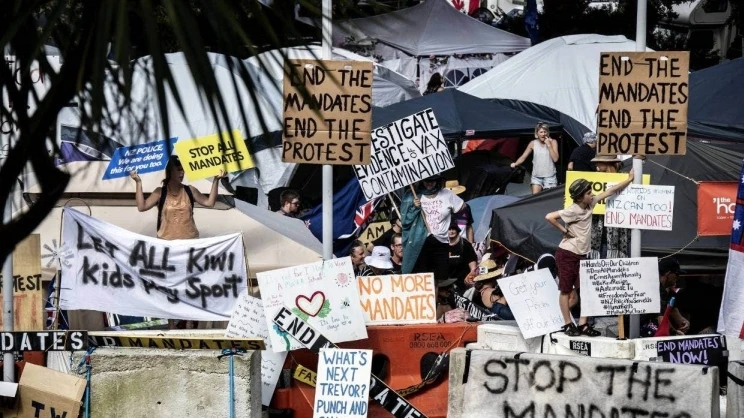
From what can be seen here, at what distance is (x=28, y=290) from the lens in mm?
10898

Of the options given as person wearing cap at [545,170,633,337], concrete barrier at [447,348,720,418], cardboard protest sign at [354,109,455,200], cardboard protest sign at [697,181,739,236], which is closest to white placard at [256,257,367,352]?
concrete barrier at [447,348,720,418]

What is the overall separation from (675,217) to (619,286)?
3.67 metres

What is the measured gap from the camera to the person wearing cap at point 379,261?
1407cm

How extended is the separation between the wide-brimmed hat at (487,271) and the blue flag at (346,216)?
119 inches

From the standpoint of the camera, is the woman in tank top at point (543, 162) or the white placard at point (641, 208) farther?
the woman in tank top at point (543, 162)

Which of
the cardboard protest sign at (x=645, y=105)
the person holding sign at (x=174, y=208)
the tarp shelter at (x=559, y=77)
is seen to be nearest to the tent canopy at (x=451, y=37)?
the tarp shelter at (x=559, y=77)

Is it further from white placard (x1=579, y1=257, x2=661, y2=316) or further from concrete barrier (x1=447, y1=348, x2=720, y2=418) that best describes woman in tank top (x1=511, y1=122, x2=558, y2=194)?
concrete barrier (x1=447, y1=348, x2=720, y2=418)

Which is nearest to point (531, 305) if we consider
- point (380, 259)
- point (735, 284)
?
point (735, 284)

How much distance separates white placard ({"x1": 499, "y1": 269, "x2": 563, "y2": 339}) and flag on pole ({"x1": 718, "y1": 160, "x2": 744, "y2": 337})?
1.27 meters

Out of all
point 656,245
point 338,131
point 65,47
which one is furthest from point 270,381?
point 65,47

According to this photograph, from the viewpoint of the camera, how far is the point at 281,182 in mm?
19422

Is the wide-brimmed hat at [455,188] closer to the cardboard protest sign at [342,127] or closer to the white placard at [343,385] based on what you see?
the cardboard protest sign at [342,127]

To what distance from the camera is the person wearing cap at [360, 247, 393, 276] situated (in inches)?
554

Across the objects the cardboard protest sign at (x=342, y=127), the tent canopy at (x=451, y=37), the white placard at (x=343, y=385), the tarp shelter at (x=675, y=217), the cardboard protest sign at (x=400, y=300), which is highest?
the tent canopy at (x=451, y=37)
